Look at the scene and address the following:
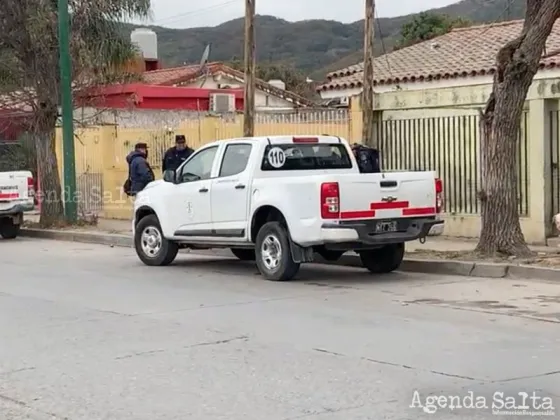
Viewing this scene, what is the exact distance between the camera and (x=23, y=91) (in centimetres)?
2280

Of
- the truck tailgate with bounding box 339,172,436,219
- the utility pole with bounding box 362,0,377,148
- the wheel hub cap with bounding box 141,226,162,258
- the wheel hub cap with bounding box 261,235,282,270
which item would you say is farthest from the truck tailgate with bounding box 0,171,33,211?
the truck tailgate with bounding box 339,172,436,219

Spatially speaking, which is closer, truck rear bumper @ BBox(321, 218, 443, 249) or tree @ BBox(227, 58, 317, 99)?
truck rear bumper @ BBox(321, 218, 443, 249)

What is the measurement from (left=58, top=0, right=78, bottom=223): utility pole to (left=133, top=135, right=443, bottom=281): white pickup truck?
21.4 feet

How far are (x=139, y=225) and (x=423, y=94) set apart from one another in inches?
222

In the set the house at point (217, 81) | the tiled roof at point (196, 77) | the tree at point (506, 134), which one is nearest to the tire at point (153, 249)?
the tree at point (506, 134)

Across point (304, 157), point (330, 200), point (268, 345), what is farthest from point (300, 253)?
point (268, 345)

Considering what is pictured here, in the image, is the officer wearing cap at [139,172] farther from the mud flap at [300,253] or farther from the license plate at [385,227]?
the license plate at [385,227]

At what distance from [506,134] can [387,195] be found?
210 centimetres

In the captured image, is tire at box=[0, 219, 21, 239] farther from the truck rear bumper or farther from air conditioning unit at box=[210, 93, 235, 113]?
air conditioning unit at box=[210, 93, 235, 113]

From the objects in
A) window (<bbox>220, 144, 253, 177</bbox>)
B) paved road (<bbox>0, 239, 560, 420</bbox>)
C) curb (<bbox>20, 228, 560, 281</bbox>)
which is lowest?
paved road (<bbox>0, 239, 560, 420</bbox>)

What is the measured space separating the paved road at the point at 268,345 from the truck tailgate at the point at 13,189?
7051 mm

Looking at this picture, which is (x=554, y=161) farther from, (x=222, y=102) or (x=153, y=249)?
(x=222, y=102)

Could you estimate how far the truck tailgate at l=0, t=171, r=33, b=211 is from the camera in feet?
68.2

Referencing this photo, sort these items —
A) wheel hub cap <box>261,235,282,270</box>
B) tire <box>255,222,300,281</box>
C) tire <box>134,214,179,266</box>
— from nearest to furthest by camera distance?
tire <box>255,222,300,281</box>
wheel hub cap <box>261,235,282,270</box>
tire <box>134,214,179,266</box>
